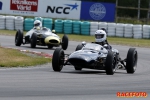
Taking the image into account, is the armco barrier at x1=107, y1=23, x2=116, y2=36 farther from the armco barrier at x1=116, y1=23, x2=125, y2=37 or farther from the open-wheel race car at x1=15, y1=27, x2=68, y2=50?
the open-wheel race car at x1=15, y1=27, x2=68, y2=50

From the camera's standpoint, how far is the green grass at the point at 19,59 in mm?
18375

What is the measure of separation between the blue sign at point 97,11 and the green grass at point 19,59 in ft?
68.4

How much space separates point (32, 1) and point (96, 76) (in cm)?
2765

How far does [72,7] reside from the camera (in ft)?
141

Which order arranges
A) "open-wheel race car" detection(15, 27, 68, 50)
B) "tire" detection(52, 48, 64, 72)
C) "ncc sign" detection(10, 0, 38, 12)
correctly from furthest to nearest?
"ncc sign" detection(10, 0, 38, 12) → "open-wheel race car" detection(15, 27, 68, 50) → "tire" detection(52, 48, 64, 72)

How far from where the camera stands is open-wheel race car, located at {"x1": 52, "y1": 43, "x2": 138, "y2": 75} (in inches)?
634

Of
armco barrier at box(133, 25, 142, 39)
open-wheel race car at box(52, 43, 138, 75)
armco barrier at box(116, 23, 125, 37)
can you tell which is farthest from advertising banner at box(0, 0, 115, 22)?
open-wheel race car at box(52, 43, 138, 75)

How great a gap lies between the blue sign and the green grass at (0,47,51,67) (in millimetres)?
20837

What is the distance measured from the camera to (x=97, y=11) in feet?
140

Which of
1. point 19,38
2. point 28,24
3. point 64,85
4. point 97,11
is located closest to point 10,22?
point 28,24

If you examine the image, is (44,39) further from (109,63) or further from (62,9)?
(62,9)

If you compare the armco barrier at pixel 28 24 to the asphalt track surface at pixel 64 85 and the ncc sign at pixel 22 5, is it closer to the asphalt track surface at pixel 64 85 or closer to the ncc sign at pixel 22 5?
the ncc sign at pixel 22 5

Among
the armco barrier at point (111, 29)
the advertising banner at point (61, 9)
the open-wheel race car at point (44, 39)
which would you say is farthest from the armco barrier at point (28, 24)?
the open-wheel race car at point (44, 39)

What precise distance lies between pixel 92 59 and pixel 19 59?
4.18 meters
